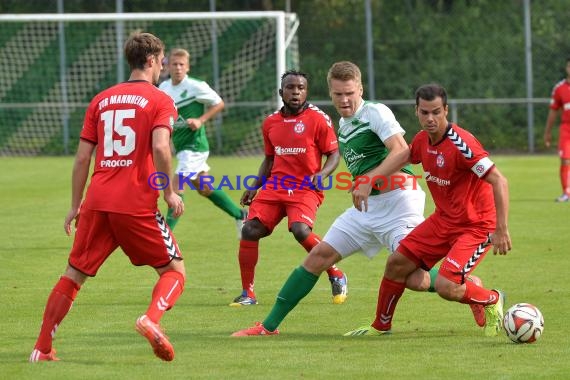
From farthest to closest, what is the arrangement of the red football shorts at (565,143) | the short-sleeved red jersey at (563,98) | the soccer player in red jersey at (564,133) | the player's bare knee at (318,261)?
the short-sleeved red jersey at (563,98) < the red football shorts at (565,143) < the soccer player in red jersey at (564,133) < the player's bare knee at (318,261)

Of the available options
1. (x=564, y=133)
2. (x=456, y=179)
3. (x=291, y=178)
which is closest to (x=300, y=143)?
(x=291, y=178)

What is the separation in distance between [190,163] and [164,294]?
6310 millimetres

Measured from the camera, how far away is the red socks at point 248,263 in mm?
9000

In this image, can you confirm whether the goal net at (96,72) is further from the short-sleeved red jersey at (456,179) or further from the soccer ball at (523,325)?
the soccer ball at (523,325)

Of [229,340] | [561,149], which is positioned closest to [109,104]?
[229,340]

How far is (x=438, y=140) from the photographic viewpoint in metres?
7.20

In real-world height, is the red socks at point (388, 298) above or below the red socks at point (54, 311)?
below

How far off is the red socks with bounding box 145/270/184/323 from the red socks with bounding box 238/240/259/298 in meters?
2.28

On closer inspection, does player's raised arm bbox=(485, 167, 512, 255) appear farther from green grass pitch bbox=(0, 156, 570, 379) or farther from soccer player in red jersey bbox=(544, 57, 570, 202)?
soccer player in red jersey bbox=(544, 57, 570, 202)

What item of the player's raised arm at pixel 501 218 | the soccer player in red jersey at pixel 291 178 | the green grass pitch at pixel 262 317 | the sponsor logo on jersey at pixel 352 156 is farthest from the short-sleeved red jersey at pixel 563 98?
the player's raised arm at pixel 501 218

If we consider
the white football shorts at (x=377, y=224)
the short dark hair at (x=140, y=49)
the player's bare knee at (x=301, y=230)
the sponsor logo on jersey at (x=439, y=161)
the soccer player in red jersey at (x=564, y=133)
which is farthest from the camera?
the soccer player in red jersey at (x=564, y=133)

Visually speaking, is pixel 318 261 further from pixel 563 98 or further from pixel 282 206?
pixel 563 98

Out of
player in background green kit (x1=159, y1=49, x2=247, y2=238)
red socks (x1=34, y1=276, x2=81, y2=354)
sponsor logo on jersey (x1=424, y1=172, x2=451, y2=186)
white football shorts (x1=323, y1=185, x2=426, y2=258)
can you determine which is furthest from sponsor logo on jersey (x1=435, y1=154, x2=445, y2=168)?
player in background green kit (x1=159, y1=49, x2=247, y2=238)

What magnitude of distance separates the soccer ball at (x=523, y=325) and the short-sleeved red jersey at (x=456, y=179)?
59 cm
